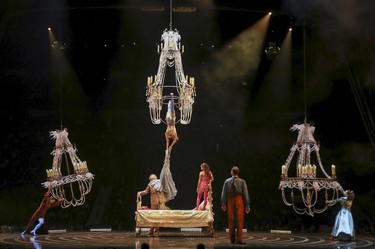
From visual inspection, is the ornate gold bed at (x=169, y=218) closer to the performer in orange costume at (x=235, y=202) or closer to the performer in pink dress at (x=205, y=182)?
the performer in pink dress at (x=205, y=182)

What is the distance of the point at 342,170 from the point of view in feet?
45.1

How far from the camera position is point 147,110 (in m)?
14.6

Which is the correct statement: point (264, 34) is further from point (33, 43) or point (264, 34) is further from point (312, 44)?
point (33, 43)

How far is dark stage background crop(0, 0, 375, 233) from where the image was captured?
13547 mm

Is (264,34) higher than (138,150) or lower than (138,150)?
higher

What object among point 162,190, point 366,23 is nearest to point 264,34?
point 366,23

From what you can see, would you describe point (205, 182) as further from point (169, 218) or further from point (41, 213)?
point (41, 213)

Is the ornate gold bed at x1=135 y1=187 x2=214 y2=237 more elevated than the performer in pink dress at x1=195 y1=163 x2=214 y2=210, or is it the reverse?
the performer in pink dress at x1=195 y1=163 x2=214 y2=210

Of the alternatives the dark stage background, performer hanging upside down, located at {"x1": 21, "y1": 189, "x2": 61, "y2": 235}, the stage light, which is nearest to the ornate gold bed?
performer hanging upside down, located at {"x1": 21, "y1": 189, "x2": 61, "y2": 235}

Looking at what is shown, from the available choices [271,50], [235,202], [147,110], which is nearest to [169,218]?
[235,202]

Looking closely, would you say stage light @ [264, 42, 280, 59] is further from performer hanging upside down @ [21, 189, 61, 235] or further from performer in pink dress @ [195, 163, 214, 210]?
performer hanging upside down @ [21, 189, 61, 235]

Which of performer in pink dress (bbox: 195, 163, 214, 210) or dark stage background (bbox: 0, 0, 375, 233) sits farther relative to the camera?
dark stage background (bbox: 0, 0, 375, 233)

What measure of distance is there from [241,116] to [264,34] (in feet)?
5.93

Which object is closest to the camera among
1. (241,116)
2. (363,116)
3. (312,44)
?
(363,116)
